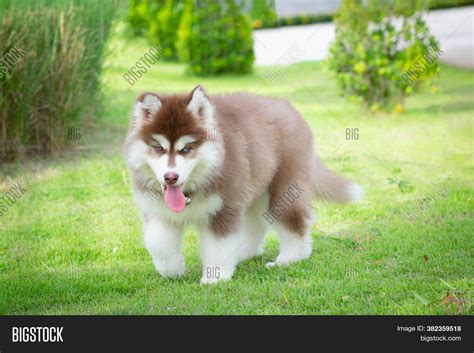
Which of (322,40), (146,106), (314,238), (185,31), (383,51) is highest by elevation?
(146,106)

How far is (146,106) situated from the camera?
3.70 metres

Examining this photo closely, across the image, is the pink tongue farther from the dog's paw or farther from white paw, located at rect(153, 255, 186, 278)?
the dog's paw

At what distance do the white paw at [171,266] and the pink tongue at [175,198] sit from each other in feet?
1.34

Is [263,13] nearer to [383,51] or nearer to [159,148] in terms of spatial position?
[383,51]

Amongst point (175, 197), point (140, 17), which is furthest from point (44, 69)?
point (140, 17)

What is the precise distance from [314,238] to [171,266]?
1.26 metres

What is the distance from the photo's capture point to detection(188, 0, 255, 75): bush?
940cm

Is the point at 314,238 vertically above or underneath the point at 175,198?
underneath

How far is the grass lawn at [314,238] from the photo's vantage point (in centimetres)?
370

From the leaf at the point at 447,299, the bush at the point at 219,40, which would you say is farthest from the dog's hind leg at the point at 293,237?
the bush at the point at 219,40
